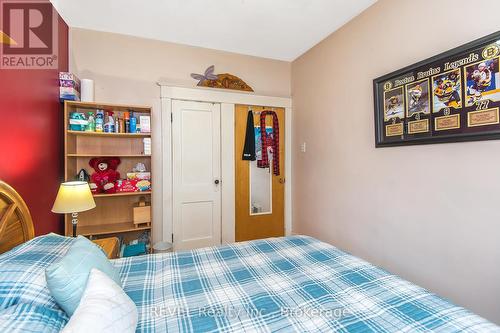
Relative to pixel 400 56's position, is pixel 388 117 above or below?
below

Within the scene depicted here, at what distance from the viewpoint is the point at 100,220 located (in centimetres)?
259

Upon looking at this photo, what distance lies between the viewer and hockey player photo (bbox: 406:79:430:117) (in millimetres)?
1722

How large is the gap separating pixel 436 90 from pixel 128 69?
2.85m

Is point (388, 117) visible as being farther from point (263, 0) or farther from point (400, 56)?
point (263, 0)

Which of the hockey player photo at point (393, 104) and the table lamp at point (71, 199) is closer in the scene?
the table lamp at point (71, 199)

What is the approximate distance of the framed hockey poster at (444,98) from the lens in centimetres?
140

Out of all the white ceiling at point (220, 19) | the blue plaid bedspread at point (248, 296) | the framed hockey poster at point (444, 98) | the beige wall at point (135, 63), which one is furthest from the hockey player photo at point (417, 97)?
the beige wall at point (135, 63)

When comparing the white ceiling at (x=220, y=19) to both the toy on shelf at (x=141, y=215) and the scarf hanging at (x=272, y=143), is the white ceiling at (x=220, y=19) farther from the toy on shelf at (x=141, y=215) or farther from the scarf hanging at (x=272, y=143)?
the toy on shelf at (x=141, y=215)

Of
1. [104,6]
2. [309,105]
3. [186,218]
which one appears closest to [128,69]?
[104,6]

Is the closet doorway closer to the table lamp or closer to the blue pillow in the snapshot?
the table lamp

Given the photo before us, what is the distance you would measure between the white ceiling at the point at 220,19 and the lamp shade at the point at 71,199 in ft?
5.27

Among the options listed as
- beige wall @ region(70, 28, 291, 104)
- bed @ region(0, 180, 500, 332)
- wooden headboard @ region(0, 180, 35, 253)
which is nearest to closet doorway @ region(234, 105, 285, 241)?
beige wall @ region(70, 28, 291, 104)

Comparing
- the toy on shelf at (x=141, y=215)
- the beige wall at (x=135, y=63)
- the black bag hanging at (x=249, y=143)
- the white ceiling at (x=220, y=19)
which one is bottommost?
the toy on shelf at (x=141, y=215)

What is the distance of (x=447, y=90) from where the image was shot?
159 cm
